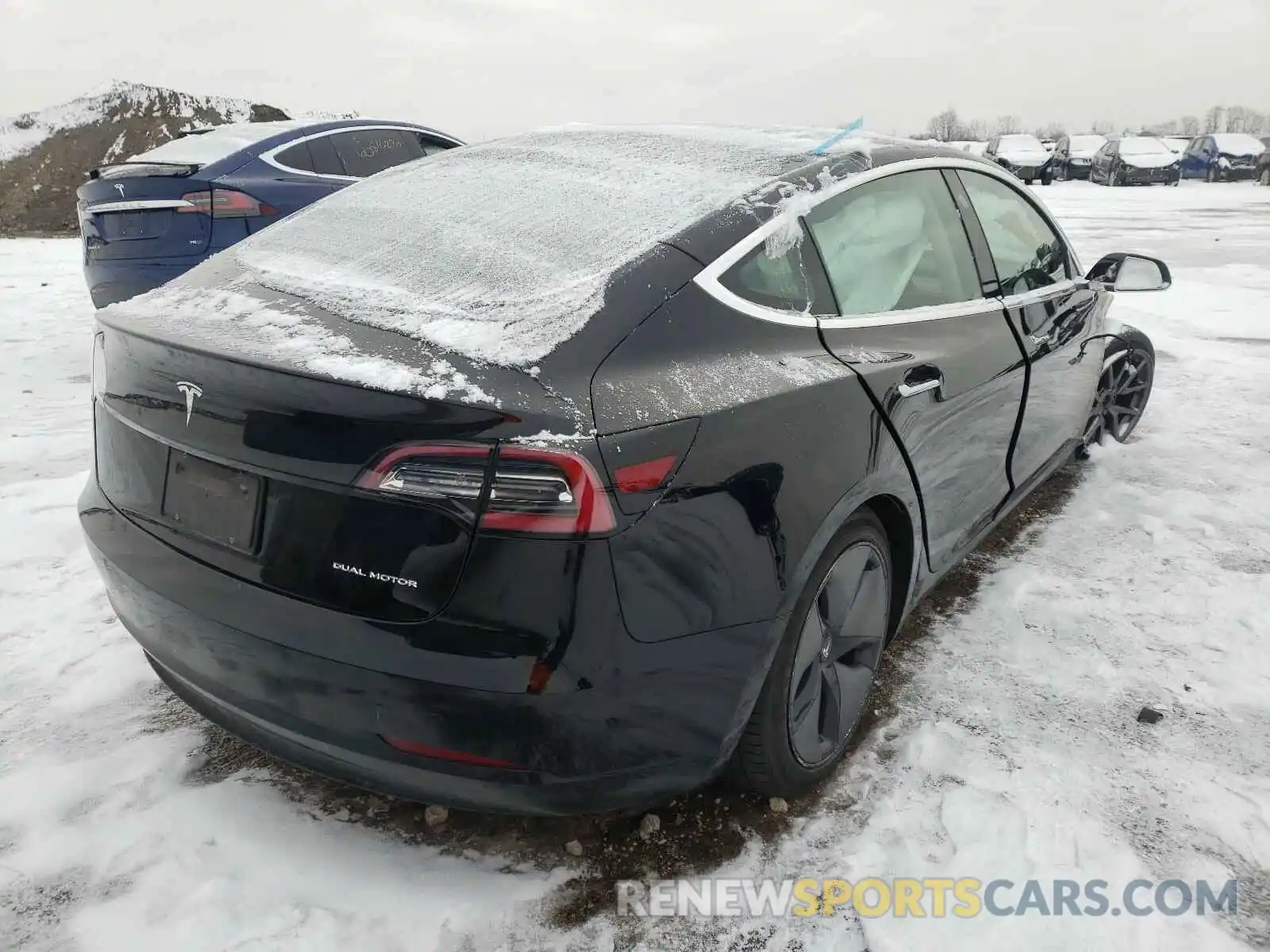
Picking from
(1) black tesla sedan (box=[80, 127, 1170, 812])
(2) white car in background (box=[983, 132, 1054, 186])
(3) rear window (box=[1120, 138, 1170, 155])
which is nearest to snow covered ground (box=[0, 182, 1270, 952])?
(1) black tesla sedan (box=[80, 127, 1170, 812])

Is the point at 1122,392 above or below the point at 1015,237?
below

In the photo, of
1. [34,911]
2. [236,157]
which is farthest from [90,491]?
[236,157]

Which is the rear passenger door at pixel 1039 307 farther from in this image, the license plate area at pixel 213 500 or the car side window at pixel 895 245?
the license plate area at pixel 213 500

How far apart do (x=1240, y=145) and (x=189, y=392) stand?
3397 centimetres

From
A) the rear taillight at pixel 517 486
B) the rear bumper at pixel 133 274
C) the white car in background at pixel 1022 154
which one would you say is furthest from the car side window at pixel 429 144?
the white car in background at pixel 1022 154

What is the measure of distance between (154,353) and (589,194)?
1.08m

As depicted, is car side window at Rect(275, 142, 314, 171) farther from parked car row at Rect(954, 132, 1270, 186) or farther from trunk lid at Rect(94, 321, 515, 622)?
parked car row at Rect(954, 132, 1270, 186)

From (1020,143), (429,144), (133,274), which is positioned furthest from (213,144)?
(1020,143)

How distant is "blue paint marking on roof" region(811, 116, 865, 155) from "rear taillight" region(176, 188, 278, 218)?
13.9 feet

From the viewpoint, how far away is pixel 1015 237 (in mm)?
3252

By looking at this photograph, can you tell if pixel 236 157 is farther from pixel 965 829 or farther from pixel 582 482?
pixel 965 829

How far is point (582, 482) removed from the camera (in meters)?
1.56

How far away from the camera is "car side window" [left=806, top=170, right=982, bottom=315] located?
227cm

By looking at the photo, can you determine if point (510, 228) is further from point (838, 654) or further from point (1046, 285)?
point (1046, 285)
